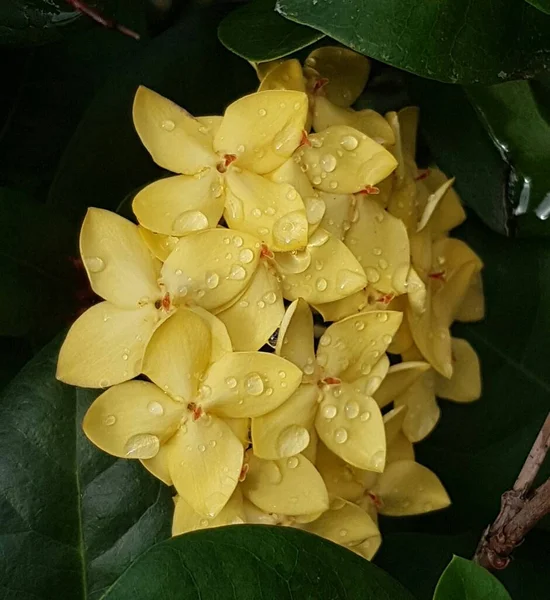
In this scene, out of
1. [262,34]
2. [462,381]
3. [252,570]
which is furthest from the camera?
[462,381]

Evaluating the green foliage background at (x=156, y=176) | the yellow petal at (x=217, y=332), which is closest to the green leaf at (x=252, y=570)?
the green foliage background at (x=156, y=176)

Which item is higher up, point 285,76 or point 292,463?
point 285,76

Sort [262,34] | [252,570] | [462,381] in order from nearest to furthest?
[252,570] < [262,34] < [462,381]

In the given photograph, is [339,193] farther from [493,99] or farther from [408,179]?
[493,99]

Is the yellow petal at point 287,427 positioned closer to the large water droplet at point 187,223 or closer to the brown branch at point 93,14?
the large water droplet at point 187,223

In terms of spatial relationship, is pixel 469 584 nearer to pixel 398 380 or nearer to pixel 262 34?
pixel 398 380

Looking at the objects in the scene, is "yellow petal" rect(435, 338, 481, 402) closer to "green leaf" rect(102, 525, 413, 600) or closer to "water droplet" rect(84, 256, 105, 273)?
"green leaf" rect(102, 525, 413, 600)

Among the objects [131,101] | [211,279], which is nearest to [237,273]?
[211,279]
